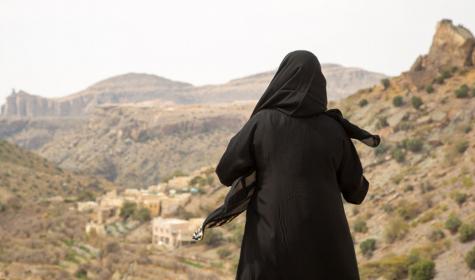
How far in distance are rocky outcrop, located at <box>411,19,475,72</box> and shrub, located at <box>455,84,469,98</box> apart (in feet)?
13.7

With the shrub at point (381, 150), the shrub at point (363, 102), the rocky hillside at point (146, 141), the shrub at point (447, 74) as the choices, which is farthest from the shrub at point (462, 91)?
the rocky hillside at point (146, 141)

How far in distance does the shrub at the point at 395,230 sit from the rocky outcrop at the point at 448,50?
16.8m

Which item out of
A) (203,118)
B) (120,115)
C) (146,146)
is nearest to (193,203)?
(146,146)

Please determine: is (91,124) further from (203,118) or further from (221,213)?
(221,213)

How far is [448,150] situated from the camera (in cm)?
2823

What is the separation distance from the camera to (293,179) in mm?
2994

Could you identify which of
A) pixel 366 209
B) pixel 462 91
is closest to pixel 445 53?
pixel 462 91

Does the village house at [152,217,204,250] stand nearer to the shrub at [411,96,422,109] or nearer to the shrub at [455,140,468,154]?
the shrub at [411,96,422,109]

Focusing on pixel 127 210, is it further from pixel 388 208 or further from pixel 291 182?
pixel 291 182

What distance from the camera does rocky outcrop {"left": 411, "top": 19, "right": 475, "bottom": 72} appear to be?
36.7 meters

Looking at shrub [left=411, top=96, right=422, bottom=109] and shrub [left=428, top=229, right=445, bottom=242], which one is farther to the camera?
shrub [left=411, top=96, right=422, bottom=109]

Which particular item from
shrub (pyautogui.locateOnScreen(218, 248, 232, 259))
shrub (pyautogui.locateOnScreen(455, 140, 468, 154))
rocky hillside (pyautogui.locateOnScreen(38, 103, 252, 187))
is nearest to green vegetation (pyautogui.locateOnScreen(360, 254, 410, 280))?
shrub (pyautogui.locateOnScreen(455, 140, 468, 154))

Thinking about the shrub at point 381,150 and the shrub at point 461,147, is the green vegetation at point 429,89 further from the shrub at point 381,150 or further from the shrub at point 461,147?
the shrub at point 461,147

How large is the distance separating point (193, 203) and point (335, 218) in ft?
145
